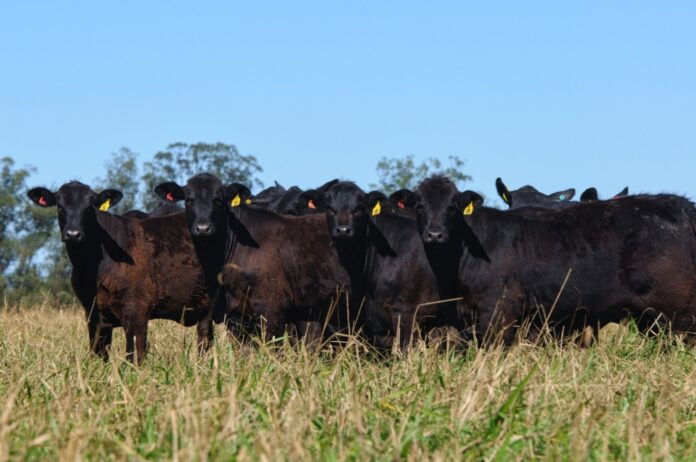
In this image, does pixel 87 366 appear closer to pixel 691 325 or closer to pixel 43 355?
pixel 43 355

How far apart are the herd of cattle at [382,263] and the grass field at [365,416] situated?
2553mm

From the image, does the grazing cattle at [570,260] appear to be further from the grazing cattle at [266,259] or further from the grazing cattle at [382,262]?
the grazing cattle at [266,259]

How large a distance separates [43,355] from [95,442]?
14.1 feet

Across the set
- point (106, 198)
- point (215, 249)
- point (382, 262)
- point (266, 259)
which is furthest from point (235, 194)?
point (382, 262)

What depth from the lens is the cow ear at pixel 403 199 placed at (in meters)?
10.9

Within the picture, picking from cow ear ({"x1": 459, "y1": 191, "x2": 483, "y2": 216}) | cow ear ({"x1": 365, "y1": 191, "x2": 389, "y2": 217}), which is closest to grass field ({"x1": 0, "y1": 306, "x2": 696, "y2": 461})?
cow ear ({"x1": 459, "y1": 191, "x2": 483, "y2": 216})

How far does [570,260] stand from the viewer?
9.93 m

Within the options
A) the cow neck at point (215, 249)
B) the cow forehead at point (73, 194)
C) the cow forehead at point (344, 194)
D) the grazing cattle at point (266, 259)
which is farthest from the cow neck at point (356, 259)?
the cow forehead at point (73, 194)

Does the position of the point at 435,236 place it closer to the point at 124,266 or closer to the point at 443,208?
the point at 443,208

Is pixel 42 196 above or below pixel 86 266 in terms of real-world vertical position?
above

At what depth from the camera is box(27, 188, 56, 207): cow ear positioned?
37.5ft

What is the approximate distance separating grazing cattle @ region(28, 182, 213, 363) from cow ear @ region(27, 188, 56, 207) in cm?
1

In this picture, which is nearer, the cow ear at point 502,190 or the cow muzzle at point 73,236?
the cow muzzle at point 73,236

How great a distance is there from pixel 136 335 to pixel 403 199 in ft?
9.76
